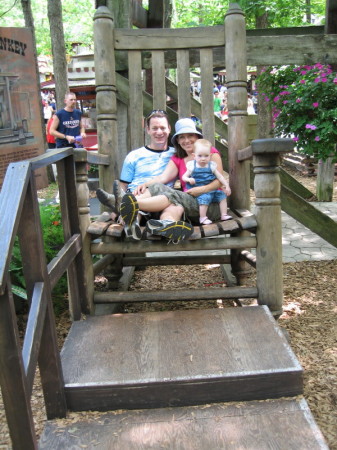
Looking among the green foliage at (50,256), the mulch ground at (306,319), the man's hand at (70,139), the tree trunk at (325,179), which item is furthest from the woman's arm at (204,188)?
the man's hand at (70,139)

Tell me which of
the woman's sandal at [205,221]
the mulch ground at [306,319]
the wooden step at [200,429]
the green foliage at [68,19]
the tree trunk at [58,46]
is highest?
the green foliage at [68,19]

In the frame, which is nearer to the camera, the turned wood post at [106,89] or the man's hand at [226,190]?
the man's hand at [226,190]

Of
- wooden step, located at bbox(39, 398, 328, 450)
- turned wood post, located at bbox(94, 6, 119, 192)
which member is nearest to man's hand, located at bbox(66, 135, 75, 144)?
turned wood post, located at bbox(94, 6, 119, 192)

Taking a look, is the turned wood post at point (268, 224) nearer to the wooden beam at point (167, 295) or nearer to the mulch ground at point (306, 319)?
the wooden beam at point (167, 295)

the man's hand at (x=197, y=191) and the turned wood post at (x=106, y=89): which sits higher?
the turned wood post at (x=106, y=89)

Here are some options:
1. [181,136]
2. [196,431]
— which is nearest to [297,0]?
[181,136]

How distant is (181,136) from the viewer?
108 inches

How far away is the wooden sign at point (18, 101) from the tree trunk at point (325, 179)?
3.37 m

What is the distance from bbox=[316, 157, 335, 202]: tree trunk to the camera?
569 centimetres

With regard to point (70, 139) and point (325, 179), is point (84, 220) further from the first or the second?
point (325, 179)

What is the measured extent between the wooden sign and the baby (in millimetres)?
1825

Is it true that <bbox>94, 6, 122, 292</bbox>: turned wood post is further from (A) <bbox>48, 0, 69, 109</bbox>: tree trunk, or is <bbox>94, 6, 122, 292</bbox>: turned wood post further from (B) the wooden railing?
(A) <bbox>48, 0, 69, 109</bbox>: tree trunk

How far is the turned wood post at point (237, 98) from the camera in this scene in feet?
9.09

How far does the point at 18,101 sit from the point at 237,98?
2248mm
